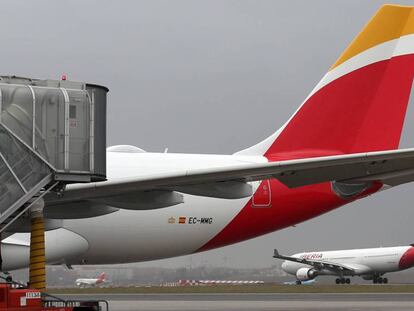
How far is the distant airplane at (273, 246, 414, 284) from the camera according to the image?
72.7 metres

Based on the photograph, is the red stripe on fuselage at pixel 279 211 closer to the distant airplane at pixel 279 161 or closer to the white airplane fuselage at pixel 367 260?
the distant airplane at pixel 279 161

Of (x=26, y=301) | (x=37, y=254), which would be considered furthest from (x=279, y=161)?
(x=26, y=301)

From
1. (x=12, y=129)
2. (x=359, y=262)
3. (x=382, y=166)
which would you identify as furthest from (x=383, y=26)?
(x=359, y=262)

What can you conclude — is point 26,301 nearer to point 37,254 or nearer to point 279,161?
point 37,254

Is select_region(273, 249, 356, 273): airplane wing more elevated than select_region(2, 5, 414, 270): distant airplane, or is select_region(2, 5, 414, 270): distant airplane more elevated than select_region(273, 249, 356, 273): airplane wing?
select_region(273, 249, 356, 273): airplane wing

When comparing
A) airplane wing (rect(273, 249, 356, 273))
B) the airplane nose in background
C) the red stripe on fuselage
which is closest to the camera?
the red stripe on fuselage

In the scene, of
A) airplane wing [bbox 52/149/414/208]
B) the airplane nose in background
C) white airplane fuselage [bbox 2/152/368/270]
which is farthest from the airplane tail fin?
the airplane nose in background

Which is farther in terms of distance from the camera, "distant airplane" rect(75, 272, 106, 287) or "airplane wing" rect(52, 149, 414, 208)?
"distant airplane" rect(75, 272, 106, 287)

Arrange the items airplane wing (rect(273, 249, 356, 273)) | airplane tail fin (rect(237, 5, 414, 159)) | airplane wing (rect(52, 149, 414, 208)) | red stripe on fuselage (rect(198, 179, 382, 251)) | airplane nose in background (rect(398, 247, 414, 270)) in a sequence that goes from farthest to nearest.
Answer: airplane wing (rect(273, 249, 356, 273)) → airplane nose in background (rect(398, 247, 414, 270)) → airplane tail fin (rect(237, 5, 414, 159)) → red stripe on fuselage (rect(198, 179, 382, 251)) → airplane wing (rect(52, 149, 414, 208))

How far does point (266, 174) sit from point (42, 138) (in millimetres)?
4041

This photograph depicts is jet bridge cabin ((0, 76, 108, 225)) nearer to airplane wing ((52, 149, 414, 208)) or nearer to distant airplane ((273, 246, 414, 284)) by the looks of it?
airplane wing ((52, 149, 414, 208))

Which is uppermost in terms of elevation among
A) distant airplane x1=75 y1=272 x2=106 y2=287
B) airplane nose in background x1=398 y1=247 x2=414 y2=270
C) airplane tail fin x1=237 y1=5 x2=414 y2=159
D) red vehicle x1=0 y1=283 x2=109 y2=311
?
distant airplane x1=75 y1=272 x2=106 y2=287

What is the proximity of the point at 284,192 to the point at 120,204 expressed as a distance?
7228mm

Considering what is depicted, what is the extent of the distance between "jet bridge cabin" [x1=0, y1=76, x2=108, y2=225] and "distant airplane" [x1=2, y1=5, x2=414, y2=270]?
5.11m
